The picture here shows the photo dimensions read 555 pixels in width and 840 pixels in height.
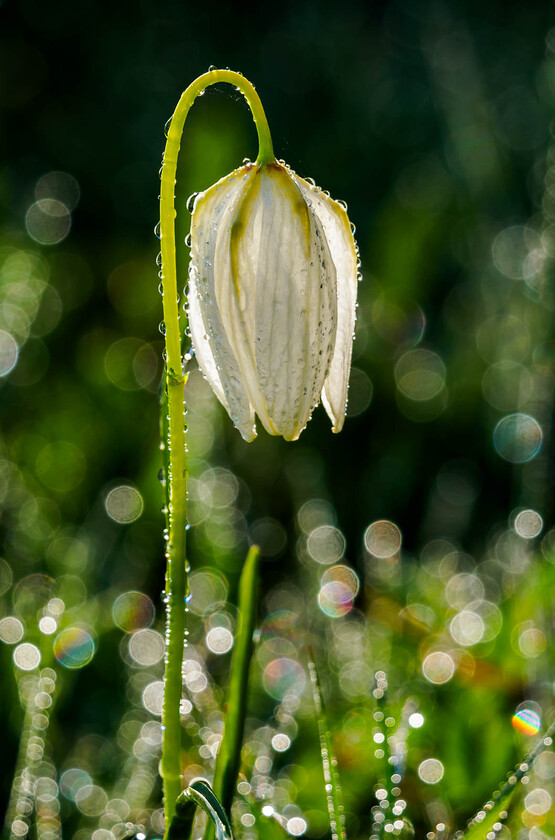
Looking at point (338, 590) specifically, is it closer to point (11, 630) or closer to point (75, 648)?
point (75, 648)

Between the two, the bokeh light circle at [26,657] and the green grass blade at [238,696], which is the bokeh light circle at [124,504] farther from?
the green grass blade at [238,696]

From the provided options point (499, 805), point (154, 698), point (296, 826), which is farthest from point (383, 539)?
point (499, 805)

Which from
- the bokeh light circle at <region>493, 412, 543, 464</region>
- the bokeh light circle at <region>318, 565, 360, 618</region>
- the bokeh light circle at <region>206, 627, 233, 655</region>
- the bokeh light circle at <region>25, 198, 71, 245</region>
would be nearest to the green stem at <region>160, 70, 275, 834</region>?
the bokeh light circle at <region>206, 627, 233, 655</region>

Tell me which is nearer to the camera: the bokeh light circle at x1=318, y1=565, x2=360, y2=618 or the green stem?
the green stem

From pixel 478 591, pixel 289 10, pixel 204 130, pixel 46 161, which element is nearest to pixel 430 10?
pixel 289 10

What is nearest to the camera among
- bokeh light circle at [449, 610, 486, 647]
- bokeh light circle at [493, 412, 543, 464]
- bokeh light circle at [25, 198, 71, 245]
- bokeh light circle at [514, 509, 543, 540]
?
bokeh light circle at [449, 610, 486, 647]

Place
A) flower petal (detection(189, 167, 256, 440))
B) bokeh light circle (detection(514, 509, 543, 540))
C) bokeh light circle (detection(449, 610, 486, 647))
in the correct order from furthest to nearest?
bokeh light circle (detection(514, 509, 543, 540))
bokeh light circle (detection(449, 610, 486, 647))
flower petal (detection(189, 167, 256, 440))

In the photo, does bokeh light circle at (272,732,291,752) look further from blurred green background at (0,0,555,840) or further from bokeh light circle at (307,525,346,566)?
bokeh light circle at (307,525,346,566)

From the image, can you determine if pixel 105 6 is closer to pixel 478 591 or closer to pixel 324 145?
pixel 324 145
